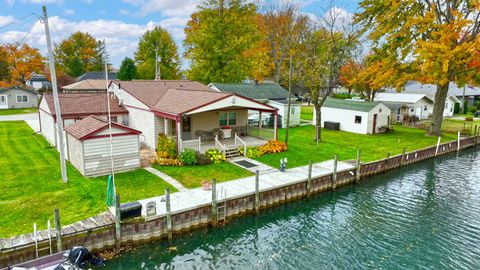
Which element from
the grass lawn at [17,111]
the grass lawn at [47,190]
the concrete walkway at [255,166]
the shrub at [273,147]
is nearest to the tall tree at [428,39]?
the shrub at [273,147]

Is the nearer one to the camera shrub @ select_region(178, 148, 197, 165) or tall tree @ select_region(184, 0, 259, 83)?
shrub @ select_region(178, 148, 197, 165)

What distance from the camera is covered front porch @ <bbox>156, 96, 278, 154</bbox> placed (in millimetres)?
22538

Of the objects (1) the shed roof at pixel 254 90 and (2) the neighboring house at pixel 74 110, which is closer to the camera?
(2) the neighboring house at pixel 74 110

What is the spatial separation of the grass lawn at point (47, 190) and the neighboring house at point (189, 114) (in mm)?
4925

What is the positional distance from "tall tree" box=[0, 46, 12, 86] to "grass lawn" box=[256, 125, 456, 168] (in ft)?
184

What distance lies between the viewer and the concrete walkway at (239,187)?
570 inches

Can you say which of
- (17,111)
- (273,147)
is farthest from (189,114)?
(17,111)

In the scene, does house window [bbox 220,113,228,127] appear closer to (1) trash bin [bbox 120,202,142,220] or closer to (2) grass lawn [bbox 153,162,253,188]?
(2) grass lawn [bbox 153,162,253,188]

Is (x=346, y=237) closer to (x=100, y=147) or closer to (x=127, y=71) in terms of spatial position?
(x=100, y=147)

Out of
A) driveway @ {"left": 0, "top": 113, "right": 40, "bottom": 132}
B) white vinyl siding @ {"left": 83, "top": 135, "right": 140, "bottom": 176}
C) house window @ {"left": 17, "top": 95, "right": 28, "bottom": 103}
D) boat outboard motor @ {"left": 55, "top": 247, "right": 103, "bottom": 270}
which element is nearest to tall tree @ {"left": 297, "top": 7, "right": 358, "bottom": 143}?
white vinyl siding @ {"left": 83, "top": 135, "right": 140, "bottom": 176}

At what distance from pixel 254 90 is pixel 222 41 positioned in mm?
9766

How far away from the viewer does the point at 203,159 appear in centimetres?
2112

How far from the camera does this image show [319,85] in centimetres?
2805

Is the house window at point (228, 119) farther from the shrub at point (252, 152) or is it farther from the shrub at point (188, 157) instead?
the shrub at point (188, 157)
